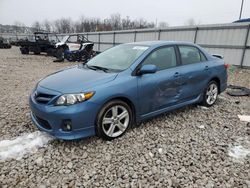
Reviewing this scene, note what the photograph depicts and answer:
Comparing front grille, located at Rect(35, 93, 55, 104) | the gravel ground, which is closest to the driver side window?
the gravel ground

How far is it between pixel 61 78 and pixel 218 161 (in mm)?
2593

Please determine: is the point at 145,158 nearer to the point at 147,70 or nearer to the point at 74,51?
the point at 147,70

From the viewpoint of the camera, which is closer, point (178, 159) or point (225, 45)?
point (178, 159)

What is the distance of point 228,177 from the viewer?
243 cm

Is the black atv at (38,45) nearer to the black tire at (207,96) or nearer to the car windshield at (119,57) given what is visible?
the car windshield at (119,57)

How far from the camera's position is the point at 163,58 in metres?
3.68

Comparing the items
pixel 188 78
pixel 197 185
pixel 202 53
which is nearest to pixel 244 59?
pixel 202 53

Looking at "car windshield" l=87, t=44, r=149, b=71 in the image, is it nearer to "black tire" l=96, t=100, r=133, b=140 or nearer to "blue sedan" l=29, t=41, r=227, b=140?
"blue sedan" l=29, t=41, r=227, b=140

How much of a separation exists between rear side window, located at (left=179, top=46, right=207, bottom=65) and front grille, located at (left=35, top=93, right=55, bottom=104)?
2564 millimetres

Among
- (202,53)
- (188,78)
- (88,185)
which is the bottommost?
(88,185)

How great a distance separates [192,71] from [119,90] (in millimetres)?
1815

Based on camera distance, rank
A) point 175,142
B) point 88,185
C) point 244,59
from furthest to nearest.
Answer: point 244,59, point 175,142, point 88,185

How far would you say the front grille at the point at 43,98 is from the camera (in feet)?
9.15

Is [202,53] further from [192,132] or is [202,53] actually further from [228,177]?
[228,177]
